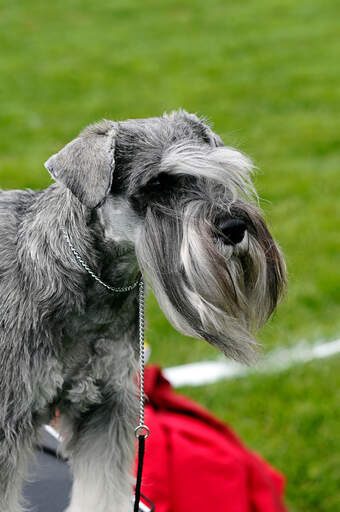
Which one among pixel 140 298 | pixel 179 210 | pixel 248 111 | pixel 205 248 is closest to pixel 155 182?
pixel 179 210

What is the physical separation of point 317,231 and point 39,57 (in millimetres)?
4814

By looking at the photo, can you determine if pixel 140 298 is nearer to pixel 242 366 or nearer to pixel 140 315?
pixel 140 315

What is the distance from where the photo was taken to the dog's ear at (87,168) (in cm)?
212

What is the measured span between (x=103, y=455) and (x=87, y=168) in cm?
111

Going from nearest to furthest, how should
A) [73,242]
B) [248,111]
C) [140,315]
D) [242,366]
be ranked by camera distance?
[73,242] < [140,315] < [242,366] < [248,111]

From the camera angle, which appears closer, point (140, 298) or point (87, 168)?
point (87, 168)

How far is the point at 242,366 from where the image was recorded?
4.40 m

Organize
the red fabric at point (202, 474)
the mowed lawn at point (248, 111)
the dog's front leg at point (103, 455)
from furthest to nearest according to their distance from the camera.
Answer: the mowed lawn at point (248, 111), the red fabric at point (202, 474), the dog's front leg at point (103, 455)

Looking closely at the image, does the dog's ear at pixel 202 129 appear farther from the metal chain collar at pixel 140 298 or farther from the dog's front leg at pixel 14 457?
the dog's front leg at pixel 14 457

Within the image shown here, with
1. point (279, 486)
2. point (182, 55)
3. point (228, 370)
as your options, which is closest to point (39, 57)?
point (182, 55)

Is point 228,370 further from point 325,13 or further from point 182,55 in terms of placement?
point 325,13

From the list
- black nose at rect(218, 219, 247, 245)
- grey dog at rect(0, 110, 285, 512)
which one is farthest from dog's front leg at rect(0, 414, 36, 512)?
black nose at rect(218, 219, 247, 245)

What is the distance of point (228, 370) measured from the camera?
4410 millimetres

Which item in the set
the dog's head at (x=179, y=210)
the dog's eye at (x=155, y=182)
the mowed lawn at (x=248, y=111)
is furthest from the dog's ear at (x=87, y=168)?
the mowed lawn at (x=248, y=111)
